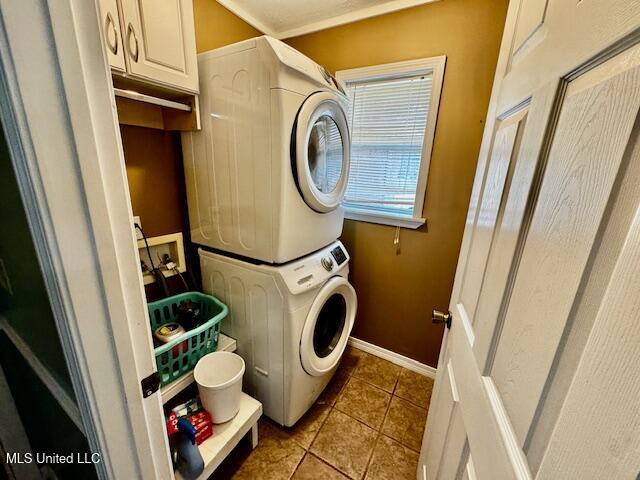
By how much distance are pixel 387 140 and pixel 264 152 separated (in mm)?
1017

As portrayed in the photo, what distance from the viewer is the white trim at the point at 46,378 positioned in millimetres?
647

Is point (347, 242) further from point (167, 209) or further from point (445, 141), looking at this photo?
point (167, 209)

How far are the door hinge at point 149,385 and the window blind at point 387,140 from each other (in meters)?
1.61

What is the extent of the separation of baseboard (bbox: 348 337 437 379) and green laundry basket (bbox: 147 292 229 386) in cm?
125

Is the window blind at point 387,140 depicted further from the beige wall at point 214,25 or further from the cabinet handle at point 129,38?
the cabinet handle at point 129,38

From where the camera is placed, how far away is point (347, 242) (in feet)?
6.57

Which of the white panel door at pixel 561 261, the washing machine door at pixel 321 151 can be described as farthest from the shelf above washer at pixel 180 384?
the white panel door at pixel 561 261

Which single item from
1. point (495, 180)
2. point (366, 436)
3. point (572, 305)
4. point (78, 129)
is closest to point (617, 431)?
point (572, 305)

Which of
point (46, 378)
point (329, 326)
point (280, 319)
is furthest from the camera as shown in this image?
point (329, 326)

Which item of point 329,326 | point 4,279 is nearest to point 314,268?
point 329,326

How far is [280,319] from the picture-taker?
1209 mm

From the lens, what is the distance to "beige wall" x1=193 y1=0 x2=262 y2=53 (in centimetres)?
140

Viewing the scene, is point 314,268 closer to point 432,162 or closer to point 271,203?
point 271,203

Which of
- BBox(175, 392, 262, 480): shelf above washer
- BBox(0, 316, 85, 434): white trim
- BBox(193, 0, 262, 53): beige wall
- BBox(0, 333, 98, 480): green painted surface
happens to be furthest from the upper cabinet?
BBox(175, 392, 262, 480): shelf above washer
